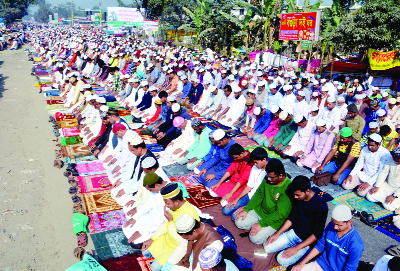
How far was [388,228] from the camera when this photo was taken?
12.7 ft

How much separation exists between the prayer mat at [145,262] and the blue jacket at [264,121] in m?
4.29

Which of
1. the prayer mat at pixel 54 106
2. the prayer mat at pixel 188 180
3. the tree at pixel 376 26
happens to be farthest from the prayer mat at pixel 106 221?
the tree at pixel 376 26

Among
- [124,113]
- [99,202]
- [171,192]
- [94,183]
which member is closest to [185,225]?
[171,192]

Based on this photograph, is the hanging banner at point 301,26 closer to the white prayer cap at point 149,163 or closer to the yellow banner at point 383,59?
the yellow banner at point 383,59

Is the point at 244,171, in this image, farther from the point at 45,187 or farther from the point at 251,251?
the point at 45,187

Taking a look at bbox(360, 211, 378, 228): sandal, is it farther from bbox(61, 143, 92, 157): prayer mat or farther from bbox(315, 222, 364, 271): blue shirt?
bbox(61, 143, 92, 157): prayer mat

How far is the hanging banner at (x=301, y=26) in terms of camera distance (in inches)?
436

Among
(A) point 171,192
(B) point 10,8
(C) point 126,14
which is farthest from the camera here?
(B) point 10,8

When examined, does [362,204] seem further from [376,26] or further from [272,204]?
[376,26]

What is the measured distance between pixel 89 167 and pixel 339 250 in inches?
173

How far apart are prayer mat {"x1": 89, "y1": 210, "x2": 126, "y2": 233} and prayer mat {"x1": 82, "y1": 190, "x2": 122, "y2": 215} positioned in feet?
0.35

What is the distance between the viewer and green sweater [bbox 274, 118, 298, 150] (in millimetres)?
6293

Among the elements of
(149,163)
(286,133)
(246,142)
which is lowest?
(246,142)

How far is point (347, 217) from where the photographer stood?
2598 millimetres
